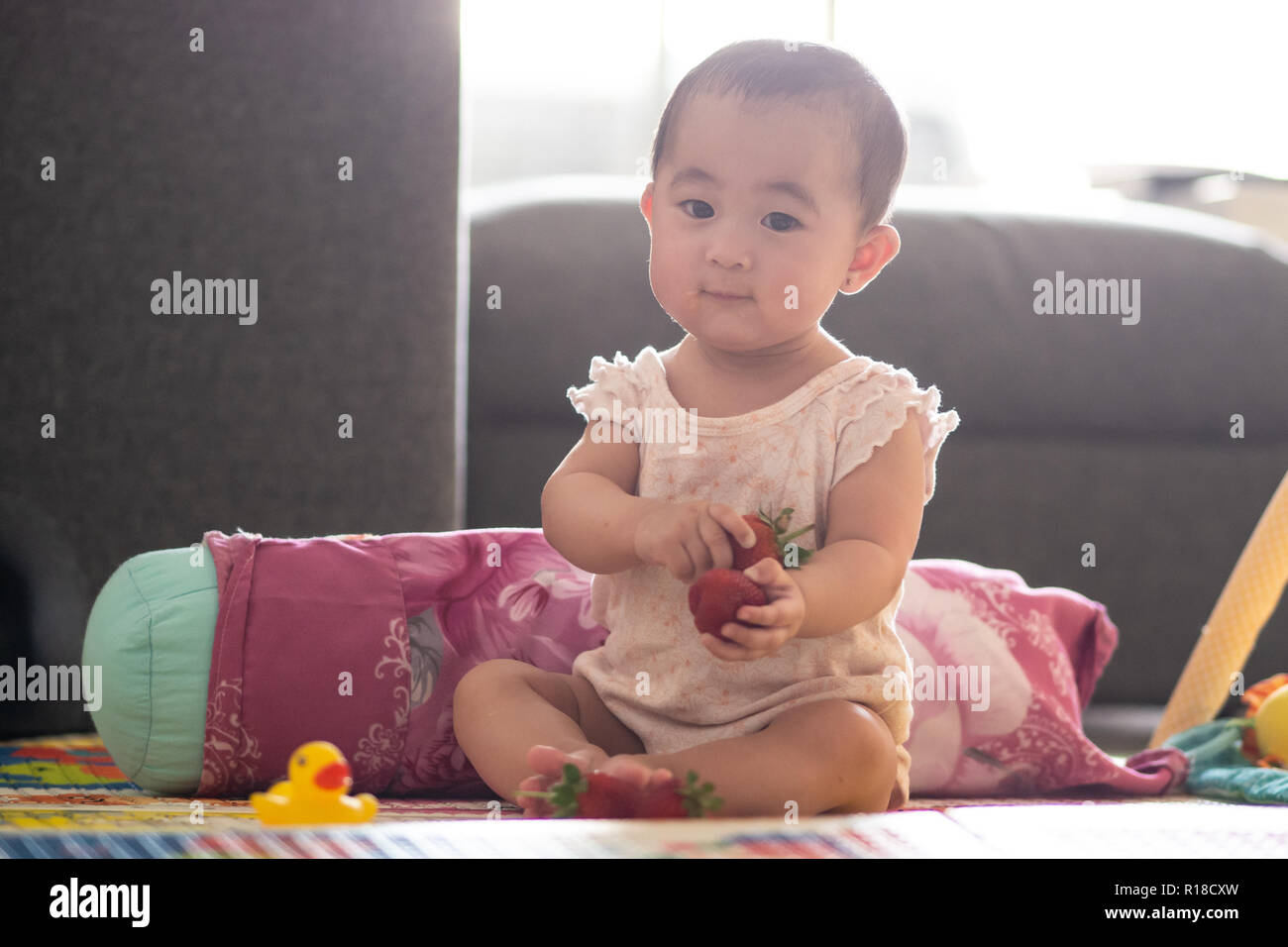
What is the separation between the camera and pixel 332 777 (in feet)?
2.31

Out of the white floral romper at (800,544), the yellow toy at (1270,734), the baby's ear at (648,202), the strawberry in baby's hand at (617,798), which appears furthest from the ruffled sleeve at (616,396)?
the yellow toy at (1270,734)

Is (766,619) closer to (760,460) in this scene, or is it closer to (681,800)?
(681,800)

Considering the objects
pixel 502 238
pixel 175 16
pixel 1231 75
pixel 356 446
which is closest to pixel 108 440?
pixel 356 446

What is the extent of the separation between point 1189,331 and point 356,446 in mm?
1174

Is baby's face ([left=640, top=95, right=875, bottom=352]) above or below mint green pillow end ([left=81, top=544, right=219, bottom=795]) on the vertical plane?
above

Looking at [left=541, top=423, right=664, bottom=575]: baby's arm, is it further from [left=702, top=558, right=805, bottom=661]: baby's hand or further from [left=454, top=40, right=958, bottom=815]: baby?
[left=702, top=558, right=805, bottom=661]: baby's hand

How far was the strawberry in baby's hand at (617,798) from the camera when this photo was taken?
2.46ft

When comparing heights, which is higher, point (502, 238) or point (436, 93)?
point (436, 93)

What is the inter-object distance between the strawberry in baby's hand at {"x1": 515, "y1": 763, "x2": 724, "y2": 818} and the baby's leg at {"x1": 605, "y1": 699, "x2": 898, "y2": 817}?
0.09 feet

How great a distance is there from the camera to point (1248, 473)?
1.89 metres

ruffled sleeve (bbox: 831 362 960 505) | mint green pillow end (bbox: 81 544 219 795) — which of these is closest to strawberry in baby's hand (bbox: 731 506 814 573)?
ruffled sleeve (bbox: 831 362 960 505)

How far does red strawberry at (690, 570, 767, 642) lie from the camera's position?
758 millimetres

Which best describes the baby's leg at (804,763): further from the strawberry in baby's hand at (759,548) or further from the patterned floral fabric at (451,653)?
the patterned floral fabric at (451,653)

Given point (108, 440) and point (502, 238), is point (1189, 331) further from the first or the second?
point (108, 440)
